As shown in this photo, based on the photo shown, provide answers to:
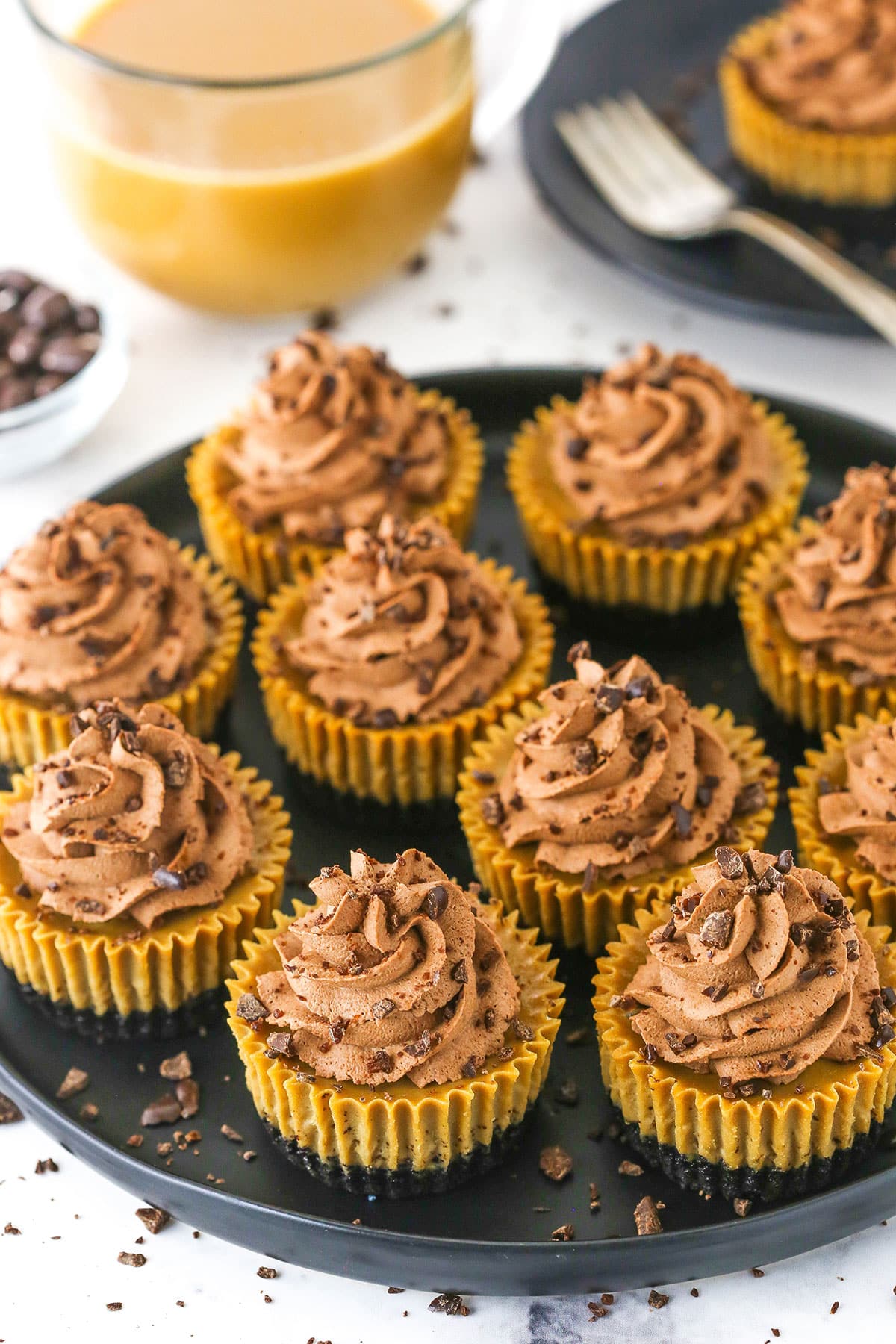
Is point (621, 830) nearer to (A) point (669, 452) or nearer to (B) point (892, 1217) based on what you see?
(B) point (892, 1217)

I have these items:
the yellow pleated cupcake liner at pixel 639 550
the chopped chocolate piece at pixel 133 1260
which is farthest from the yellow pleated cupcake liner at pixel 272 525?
the chopped chocolate piece at pixel 133 1260

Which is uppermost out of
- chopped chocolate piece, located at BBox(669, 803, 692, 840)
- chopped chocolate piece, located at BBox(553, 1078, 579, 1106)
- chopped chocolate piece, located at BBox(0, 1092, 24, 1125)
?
chopped chocolate piece, located at BBox(669, 803, 692, 840)

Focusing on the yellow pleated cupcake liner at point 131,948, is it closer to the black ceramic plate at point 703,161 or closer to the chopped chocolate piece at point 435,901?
the chopped chocolate piece at point 435,901

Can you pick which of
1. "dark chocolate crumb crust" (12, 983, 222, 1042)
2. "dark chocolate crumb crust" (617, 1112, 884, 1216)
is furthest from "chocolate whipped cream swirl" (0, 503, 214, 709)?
"dark chocolate crumb crust" (617, 1112, 884, 1216)

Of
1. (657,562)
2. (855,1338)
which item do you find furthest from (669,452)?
(855,1338)

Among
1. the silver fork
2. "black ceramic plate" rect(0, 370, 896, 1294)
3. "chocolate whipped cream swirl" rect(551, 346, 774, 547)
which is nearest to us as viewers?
"black ceramic plate" rect(0, 370, 896, 1294)

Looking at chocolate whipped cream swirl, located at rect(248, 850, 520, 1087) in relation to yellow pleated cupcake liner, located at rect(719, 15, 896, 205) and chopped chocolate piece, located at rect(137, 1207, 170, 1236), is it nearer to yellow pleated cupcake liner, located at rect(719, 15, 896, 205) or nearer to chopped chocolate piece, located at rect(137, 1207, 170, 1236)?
chopped chocolate piece, located at rect(137, 1207, 170, 1236)
